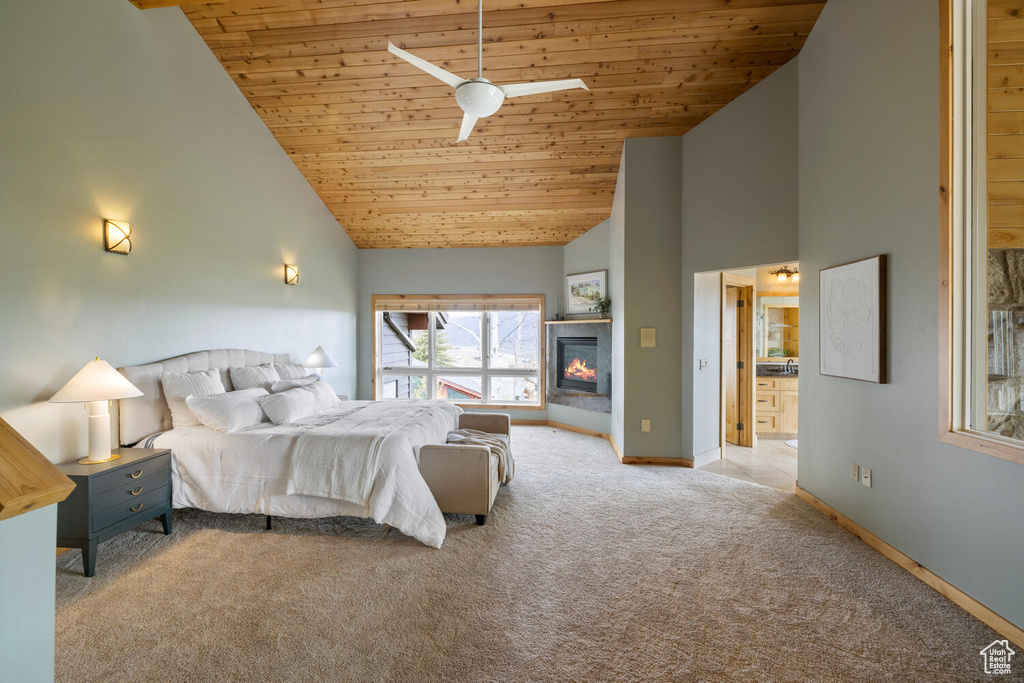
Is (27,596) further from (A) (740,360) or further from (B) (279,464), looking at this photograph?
(A) (740,360)

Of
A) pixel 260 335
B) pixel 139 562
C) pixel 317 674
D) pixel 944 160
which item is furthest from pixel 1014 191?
pixel 260 335

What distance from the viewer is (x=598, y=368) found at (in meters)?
5.91

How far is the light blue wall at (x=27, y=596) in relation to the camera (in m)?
0.85

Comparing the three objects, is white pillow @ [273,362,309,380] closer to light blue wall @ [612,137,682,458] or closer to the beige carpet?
the beige carpet

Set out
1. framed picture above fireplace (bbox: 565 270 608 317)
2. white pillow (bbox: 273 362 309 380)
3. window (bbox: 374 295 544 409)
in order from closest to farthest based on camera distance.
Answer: white pillow (bbox: 273 362 309 380) < framed picture above fireplace (bbox: 565 270 608 317) < window (bbox: 374 295 544 409)

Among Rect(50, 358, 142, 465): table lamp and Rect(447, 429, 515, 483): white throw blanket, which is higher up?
Rect(50, 358, 142, 465): table lamp

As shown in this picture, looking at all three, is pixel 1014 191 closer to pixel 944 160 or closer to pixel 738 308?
pixel 944 160

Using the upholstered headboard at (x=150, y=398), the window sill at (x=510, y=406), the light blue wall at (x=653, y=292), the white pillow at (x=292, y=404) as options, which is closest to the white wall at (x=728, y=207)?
the light blue wall at (x=653, y=292)

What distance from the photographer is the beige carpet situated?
1814mm

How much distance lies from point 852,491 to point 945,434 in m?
0.93

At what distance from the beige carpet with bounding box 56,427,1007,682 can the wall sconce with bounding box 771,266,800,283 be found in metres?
3.35

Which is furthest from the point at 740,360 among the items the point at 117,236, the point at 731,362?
the point at 117,236

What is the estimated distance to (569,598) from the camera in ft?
7.42

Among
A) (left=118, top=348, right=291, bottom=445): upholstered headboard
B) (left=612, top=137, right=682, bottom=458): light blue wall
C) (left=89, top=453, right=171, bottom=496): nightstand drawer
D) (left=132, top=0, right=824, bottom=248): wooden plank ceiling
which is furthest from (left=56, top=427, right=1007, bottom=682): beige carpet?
(left=132, top=0, right=824, bottom=248): wooden plank ceiling
